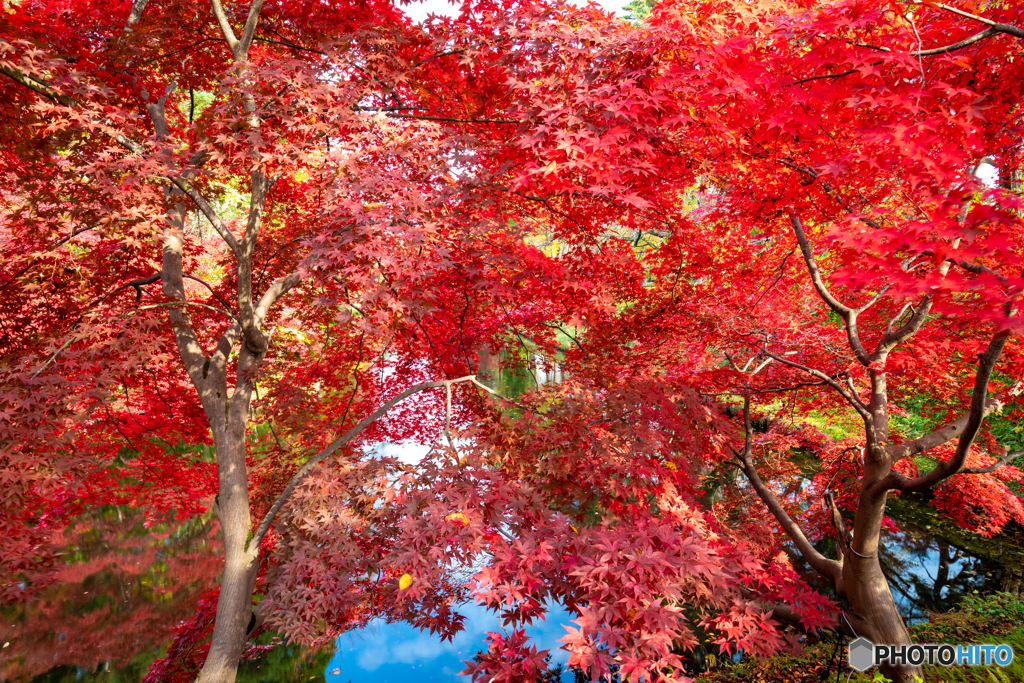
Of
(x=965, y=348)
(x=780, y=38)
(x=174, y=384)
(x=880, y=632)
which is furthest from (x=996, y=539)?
(x=174, y=384)

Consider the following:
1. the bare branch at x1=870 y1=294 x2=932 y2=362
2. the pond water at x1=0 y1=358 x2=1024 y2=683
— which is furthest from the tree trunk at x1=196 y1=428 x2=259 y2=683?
the bare branch at x1=870 y1=294 x2=932 y2=362

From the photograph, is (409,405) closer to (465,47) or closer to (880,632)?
(465,47)

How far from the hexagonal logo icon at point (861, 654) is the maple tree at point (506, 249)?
0.12m

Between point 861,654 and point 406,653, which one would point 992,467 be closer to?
point 861,654

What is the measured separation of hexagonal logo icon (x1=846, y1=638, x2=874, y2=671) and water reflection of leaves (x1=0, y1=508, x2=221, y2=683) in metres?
8.87

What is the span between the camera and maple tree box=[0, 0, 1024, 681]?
8.87ft

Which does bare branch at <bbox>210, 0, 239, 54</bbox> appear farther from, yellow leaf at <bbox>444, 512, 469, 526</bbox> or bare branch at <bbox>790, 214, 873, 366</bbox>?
bare branch at <bbox>790, 214, 873, 366</bbox>

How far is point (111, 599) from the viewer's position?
8.63 meters

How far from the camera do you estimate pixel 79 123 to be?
12.2ft

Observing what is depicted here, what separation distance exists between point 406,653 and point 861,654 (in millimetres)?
6376

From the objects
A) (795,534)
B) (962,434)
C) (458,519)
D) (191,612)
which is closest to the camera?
(458,519)

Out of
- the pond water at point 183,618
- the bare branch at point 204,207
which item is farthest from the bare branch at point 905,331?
the bare branch at point 204,207

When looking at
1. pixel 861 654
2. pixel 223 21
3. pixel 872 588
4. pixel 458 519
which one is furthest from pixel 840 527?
pixel 223 21

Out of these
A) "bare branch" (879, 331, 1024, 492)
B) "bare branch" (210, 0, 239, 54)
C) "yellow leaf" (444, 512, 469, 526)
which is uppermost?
"bare branch" (210, 0, 239, 54)
